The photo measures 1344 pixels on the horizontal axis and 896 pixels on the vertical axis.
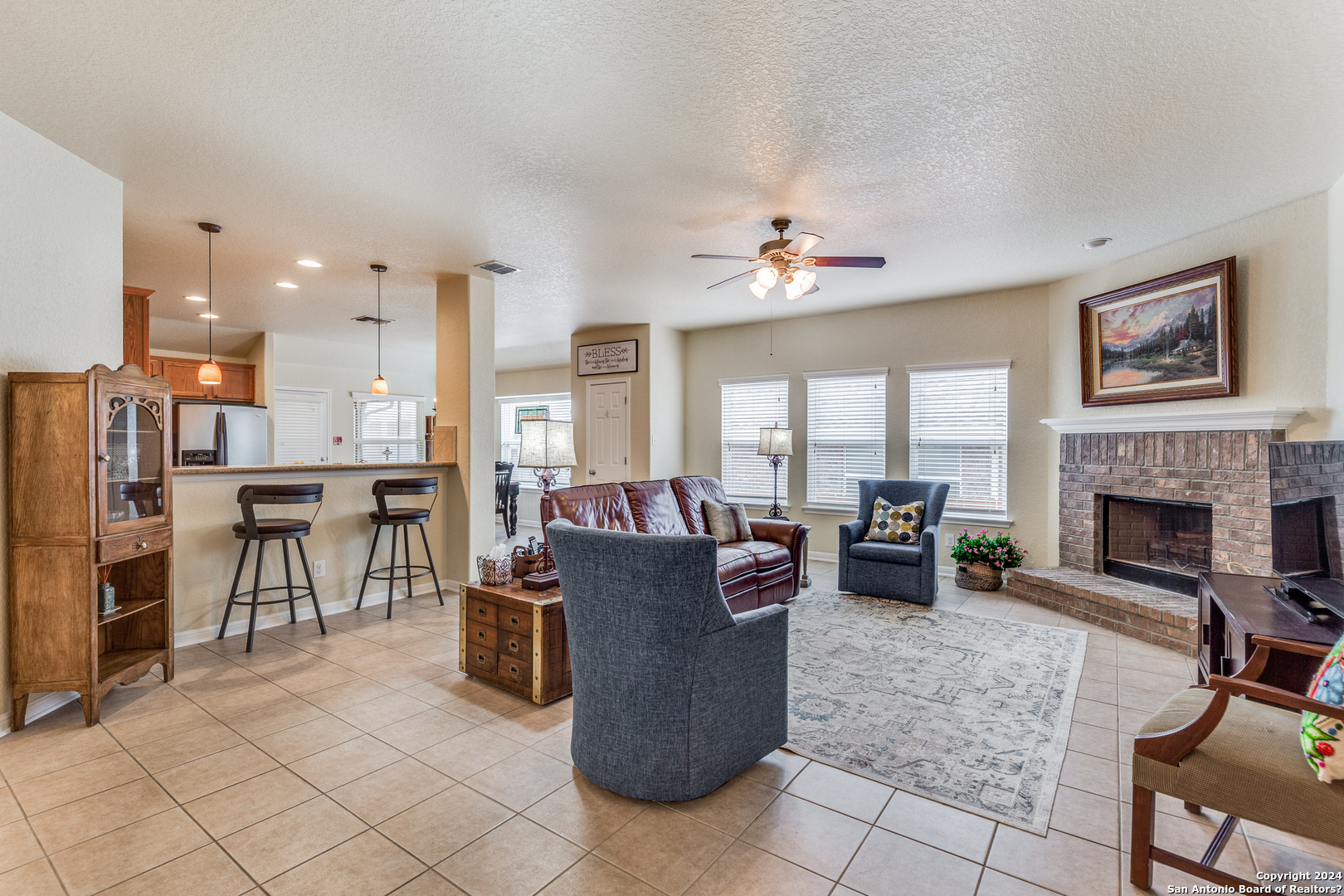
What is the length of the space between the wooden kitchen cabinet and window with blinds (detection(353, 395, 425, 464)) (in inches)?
49.8

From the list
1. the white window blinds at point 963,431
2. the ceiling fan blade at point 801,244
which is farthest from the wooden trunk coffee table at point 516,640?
the white window blinds at point 963,431

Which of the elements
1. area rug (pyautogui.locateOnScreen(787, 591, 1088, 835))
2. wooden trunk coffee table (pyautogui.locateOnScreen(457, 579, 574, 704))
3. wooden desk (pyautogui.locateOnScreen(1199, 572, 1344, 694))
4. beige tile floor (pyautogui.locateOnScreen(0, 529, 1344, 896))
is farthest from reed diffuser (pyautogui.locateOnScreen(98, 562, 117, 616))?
wooden desk (pyautogui.locateOnScreen(1199, 572, 1344, 694))

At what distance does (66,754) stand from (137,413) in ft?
5.14

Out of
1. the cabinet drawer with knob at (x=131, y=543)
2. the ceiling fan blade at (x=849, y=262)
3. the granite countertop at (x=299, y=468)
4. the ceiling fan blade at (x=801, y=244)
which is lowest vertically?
the cabinet drawer with knob at (x=131, y=543)

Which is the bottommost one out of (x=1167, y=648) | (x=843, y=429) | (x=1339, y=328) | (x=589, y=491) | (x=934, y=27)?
(x=1167, y=648)

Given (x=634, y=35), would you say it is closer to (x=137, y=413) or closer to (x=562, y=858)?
(x=562, y=858)

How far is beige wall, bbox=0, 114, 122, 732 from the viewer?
2682 mm

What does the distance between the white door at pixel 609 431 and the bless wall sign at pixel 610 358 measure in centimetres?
16

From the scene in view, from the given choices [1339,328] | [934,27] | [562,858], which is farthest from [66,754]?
[1339,328]

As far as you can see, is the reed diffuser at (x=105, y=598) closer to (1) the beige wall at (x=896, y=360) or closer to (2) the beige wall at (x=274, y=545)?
(2) the beige wall at (x=274, y=545)

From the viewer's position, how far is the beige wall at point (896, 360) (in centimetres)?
541

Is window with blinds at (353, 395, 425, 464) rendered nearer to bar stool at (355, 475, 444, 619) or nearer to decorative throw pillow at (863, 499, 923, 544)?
bar stool at (355, 475, 444, 619)

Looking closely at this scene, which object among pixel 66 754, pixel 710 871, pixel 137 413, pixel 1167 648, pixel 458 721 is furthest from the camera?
pixel 1167 648

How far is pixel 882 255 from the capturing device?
14.7ft
